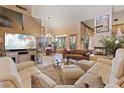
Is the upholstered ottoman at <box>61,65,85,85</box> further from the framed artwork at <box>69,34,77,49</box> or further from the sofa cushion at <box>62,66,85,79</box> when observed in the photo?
the framed artwork at <box>69,34,77,49</box>

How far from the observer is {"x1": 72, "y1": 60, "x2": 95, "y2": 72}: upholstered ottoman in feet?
10.9

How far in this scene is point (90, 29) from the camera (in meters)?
3.31

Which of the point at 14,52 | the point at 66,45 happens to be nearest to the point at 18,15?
the point at 14,52

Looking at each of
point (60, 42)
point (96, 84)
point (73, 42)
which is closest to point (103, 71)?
point (96, 84)

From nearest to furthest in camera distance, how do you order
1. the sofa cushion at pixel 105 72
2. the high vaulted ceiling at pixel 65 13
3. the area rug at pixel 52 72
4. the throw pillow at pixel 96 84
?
the throw pillow at pixel 96 84, the sofa cushion at pixel 105 72, the high vaulted ceiling at pixel 65 13, the area rug at pixel 52 72

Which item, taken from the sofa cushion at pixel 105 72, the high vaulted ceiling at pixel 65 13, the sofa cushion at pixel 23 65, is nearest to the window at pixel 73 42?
the high vaulted ceiling at pixel 65 13

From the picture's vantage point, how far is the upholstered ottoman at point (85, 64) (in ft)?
10.9

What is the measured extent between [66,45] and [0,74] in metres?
1.72

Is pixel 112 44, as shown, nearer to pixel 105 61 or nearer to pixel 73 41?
pixel 105 61

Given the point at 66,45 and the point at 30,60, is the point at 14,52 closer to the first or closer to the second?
the point at 30,60

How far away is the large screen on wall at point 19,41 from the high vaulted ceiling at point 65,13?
1.36 feet

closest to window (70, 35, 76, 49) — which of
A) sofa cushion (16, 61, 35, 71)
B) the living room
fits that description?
the living room

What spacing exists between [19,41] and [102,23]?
179cm

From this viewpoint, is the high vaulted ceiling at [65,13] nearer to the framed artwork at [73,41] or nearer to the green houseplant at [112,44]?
the framed artwork at [73,41]
